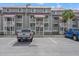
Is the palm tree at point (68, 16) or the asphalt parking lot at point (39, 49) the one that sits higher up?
the palm tree at point (68, 16)

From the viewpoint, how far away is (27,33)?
18.0m

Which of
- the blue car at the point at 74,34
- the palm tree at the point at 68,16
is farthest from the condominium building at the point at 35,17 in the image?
the blue car at the point at 74,34

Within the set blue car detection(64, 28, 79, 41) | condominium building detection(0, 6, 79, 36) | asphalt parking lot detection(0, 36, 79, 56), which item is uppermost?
condominium building detection(0, 6, 79, 36)

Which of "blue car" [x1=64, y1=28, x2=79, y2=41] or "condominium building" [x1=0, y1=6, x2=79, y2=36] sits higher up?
"condominium building" [x1=0, y1=6, x2=79, y2=36]

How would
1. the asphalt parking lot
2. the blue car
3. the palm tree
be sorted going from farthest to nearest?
the palm tree
the blue car
the asphalt parking lot

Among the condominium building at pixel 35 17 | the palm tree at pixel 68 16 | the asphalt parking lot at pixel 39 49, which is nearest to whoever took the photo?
the asphalt parking lot at pixel 39 49

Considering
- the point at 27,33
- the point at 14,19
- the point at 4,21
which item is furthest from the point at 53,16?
the point at 27,33

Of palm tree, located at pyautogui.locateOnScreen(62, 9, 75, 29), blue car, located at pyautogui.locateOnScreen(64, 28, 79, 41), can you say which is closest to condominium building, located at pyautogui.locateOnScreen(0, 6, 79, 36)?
palm tree, located at pyautogui.locateOnScreen(62, 9, 75, 29)

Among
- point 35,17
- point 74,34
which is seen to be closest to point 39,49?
point 74,34

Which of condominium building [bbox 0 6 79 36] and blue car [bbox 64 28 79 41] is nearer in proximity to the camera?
blue car [bbox 64 28 79 41]

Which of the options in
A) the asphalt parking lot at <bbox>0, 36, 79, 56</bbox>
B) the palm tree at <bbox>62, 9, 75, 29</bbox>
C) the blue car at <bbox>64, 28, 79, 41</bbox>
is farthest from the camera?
the palm tree at <bbox>62, 9, 75, 29</bbox>

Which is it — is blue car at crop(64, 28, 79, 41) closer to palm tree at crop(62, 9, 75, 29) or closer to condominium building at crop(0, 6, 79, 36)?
condominium building at crop(0, 6, 79, 36)

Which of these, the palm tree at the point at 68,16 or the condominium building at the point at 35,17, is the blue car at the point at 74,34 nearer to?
the condominium building at the point at 35,17

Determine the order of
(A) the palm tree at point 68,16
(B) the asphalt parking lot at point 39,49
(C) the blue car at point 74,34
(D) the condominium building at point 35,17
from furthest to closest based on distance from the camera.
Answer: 1. (A) the palm tree at point 68,16
2. (D) the condominium building at point 35,17
3. (C) the blue car at point 74,34
4. (B) the asphalt parking lot at point 39,49
